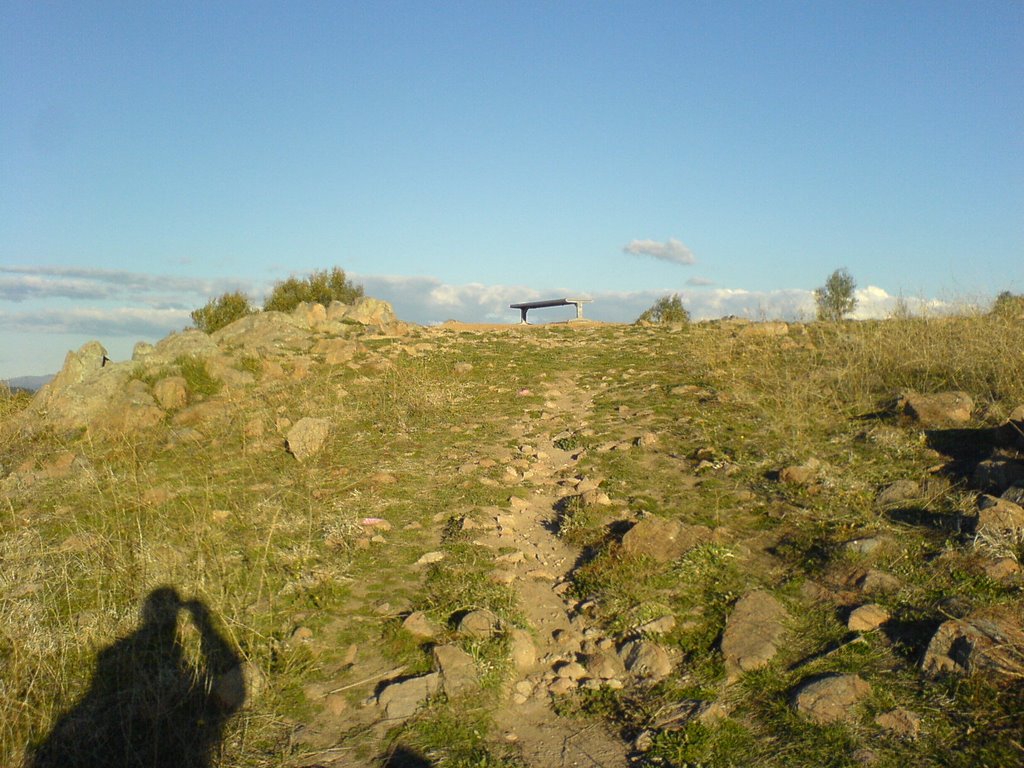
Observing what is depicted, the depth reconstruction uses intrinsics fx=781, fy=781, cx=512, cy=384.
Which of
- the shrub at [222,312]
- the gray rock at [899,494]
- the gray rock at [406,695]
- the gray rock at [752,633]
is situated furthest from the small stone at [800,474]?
the shrub at [222,312]

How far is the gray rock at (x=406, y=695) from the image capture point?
11.4ft

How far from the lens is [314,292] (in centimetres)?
1945

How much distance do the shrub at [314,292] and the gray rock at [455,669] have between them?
14644 millimetres

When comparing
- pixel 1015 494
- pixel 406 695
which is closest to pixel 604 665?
pixel 406 695

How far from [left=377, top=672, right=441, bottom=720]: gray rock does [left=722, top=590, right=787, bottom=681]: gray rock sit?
136 cm

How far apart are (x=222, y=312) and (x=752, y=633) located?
14528mm

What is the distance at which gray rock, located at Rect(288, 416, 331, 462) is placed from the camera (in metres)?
6.93

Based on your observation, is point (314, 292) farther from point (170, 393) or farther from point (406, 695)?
point (406, 695)

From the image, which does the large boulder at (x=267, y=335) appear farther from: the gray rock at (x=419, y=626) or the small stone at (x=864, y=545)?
the small stone at (x=864, y=545)

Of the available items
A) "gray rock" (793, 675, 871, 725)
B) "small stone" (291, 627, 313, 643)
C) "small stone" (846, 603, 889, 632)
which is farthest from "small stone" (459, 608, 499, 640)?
"small stone" (846, 603, 889, 632)

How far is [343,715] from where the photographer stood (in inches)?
137

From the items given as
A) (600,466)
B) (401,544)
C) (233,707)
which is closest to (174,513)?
(401,544)

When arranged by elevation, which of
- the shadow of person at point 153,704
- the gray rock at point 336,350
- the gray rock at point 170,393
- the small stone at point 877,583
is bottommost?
the shadow of person at point 153,704

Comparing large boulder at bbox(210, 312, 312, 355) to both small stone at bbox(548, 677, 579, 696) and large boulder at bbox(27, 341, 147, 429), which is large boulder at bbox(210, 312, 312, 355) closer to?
large boulder at bbox(27, 341, 147, 429)
